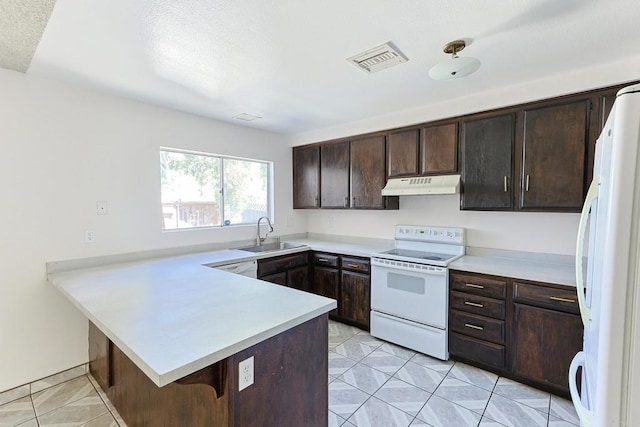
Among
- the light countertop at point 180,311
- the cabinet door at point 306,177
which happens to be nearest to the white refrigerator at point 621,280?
the light countertop at point 180,311

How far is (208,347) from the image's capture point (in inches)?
42.4

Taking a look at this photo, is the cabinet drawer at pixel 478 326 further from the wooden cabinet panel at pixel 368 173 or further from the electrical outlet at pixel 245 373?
the electrical outlet at pixel 245 373

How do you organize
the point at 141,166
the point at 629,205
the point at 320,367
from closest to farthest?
the point at 629,205 → the point at 320,367 → the point at 141,166

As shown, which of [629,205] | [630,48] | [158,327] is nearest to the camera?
[629,205]

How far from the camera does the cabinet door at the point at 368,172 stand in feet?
10.9

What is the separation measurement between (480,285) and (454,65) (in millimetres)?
1718

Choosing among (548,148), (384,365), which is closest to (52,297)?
(384,365)

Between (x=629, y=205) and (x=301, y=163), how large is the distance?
11.6 feet

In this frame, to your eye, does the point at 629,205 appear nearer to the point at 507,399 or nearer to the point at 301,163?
the point at 507,399

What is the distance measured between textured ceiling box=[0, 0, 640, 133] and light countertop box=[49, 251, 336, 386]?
4.87 ft

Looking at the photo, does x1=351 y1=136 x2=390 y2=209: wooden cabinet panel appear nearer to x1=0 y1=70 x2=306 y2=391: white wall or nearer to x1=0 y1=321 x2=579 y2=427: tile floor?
x1=0 y1=321 x2=579 y2=427: tile floor

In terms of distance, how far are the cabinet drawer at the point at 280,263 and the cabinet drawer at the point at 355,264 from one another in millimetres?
504

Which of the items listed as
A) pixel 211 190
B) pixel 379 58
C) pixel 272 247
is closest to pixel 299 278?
pixel 272 247

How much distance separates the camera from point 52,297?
88.6 inches
